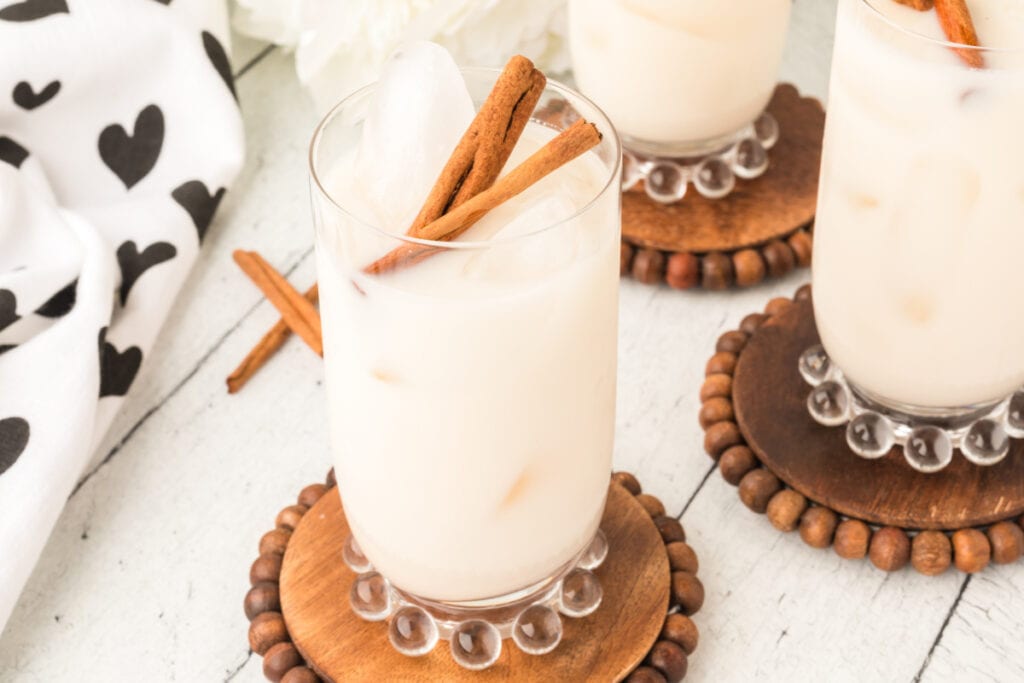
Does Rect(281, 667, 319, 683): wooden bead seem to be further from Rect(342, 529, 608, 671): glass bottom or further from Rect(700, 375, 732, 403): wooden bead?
Rect(700, 375, 732, 403): wooden bead

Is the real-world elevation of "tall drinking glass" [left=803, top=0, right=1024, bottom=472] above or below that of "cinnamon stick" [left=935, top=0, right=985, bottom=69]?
below

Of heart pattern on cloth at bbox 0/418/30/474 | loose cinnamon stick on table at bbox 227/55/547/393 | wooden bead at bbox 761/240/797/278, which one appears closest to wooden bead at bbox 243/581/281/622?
heart pattern on cloth at bbox 0/418/30/474

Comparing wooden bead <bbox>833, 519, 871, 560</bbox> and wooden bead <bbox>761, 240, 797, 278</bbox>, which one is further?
wooden bead <bbox>761, 240, 797, 278</bbox>

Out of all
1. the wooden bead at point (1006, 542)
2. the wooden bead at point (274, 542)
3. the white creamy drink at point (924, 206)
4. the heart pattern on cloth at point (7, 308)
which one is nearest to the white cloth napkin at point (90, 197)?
the heart pattern on cloth at point (7, 308)

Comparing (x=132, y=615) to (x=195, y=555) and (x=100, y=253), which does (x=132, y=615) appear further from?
(x=100, y=253)

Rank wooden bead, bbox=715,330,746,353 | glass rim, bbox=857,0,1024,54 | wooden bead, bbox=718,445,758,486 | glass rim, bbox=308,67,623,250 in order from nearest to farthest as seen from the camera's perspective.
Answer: glass rim, bbox=308,67,623,250 → glass rim, bbox=857,0,1024,54 → wooden bead, bbox=718,445,758,486 → wooden bead, bbox=715,330,746,353

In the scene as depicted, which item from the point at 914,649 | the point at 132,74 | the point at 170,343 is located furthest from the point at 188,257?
the point at 914,649

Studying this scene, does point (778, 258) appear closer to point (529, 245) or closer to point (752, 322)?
point (752, 322)
